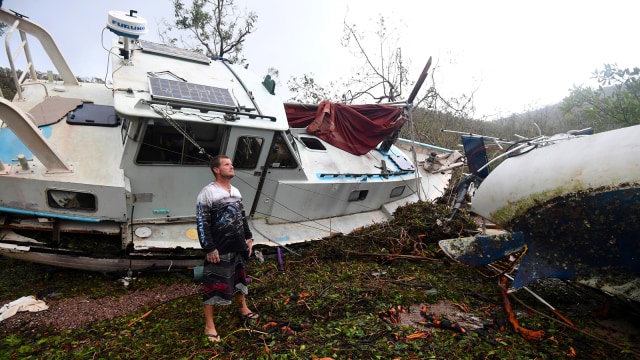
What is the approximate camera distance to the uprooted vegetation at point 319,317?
114 inches

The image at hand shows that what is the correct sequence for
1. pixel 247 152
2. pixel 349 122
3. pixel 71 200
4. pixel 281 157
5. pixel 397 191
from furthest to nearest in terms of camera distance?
pixel 397 191 < pixel 349 122 < pixel 281 157 < pixel 247 152 < pixel 71 200

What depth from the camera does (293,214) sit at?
208 inches

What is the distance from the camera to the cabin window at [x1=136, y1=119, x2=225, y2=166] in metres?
3.98

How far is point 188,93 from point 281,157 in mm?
1383

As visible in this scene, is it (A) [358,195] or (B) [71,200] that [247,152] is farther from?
(A) [358,195]

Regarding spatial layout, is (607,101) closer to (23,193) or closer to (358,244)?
(358,244)

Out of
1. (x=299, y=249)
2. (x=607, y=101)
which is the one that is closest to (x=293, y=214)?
(x=299, y=249)

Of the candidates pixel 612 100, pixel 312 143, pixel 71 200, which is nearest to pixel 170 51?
pixel 312 143

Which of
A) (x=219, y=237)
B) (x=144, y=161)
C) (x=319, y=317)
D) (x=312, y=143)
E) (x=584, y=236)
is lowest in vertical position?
(x=319, y=317)

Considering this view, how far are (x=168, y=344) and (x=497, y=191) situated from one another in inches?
135

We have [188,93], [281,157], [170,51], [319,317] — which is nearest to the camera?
[319,317]

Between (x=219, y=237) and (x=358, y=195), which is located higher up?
(x=219, y=237)

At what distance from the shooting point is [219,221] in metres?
3.04

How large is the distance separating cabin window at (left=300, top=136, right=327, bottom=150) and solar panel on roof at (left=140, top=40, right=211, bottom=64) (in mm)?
1921
